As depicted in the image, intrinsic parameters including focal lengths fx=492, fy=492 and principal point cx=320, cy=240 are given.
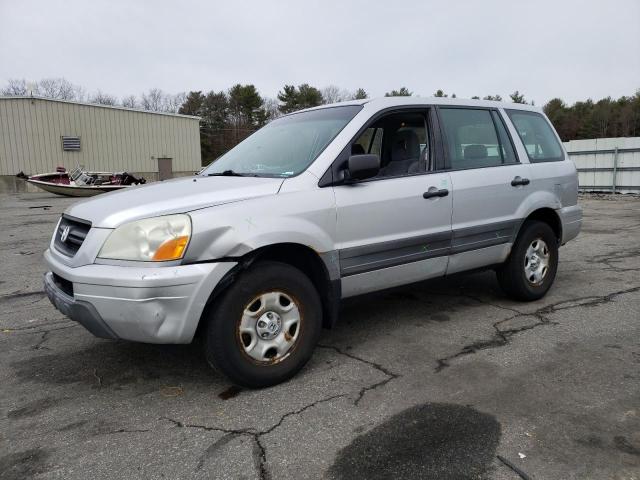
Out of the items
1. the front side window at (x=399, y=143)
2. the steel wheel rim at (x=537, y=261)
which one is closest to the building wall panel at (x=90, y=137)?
the front side window at (x=399, y=143)

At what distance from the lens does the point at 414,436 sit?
2.54m

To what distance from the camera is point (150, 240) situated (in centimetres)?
276

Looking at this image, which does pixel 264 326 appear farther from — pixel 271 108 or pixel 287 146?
pixel 271 108

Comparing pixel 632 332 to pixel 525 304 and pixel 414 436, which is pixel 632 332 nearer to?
pixel 525 304

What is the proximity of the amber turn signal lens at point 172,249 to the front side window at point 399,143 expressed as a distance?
1.68m

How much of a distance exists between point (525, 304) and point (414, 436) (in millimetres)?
2757

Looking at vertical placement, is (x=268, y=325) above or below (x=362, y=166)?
below

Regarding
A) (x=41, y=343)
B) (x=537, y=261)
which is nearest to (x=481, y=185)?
(x=537, y=261)

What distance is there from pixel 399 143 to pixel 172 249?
90.7 inches

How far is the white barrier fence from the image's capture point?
17047mm

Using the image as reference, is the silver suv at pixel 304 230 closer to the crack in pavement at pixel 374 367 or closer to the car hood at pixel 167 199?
the car hood at pixel 167 199

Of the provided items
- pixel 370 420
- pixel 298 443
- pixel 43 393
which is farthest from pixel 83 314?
pixel 370 420

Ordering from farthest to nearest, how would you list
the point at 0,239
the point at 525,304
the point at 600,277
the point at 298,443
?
the point at 0,239
the point at 600,277
the point at 525,304
the point at 298,443

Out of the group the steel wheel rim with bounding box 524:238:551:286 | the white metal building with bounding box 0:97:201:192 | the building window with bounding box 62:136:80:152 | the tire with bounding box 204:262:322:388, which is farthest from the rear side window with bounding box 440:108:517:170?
the building window with bounding box 62:136:80:152
